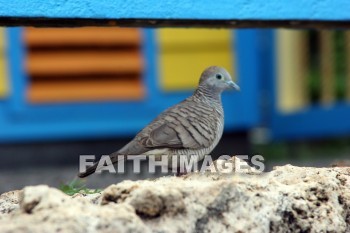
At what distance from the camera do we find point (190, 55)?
765cm

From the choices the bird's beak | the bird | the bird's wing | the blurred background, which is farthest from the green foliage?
the blurred background

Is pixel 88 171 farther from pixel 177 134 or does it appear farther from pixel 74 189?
pixel 177 134

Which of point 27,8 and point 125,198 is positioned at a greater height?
point 27,8

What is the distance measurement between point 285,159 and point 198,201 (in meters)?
7.12

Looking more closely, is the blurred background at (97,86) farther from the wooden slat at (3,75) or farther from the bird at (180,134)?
the bird at (180,134)

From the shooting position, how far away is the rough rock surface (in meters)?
2.04

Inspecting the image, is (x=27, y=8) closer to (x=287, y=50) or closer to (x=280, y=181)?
(x=280, y=181)

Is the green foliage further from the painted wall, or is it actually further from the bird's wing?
the painted wall

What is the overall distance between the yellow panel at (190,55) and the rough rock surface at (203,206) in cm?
483

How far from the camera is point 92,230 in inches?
79.0

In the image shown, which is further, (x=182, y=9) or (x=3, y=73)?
(x=3, y=73)

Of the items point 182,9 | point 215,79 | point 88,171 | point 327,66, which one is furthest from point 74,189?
point 327,66

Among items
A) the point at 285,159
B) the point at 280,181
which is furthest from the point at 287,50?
the point at 280,181

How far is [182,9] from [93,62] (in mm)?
4531
